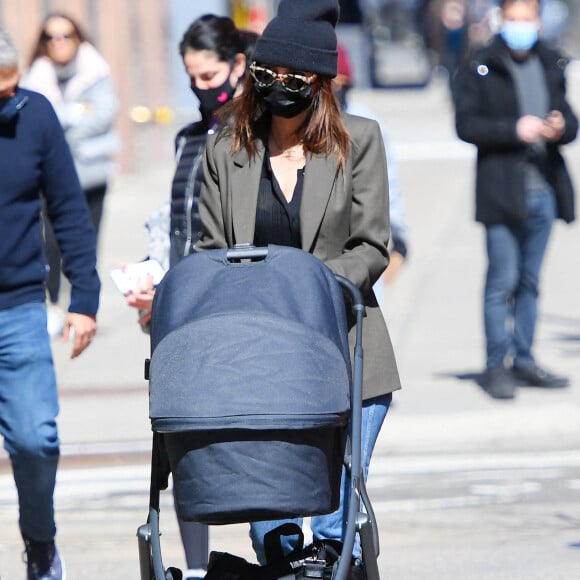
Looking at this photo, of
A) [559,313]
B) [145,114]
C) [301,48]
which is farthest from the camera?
[145,114]

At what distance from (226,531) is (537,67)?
9.84ft

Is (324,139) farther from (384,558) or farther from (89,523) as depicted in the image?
(89,523)

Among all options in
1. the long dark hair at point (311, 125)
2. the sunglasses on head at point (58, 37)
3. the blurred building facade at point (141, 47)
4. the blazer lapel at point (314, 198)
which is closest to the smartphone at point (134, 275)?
the long dark hair at point (311, 125)

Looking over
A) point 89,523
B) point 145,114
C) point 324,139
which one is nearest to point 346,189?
point 324,139

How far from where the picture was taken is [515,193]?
7.73 m

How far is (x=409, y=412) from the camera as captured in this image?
7844mm

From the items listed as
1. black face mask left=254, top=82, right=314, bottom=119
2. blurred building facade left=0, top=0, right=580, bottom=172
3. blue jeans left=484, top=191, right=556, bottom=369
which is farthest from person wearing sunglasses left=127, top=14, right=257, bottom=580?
blurred building facade left=0, top=0, right=580, bottom=172

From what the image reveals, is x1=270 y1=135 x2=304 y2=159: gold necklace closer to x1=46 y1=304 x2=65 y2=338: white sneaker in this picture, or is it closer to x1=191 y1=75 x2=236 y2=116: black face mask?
x1=191 y1=75 x2=236 y2=116: black face mask

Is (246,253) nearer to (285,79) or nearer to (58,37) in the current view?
(285,79)

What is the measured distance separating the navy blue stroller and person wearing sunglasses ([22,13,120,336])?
562cm

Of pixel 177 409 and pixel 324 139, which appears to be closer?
pixel 177 409

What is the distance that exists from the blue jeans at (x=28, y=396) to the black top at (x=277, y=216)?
115 centimetres

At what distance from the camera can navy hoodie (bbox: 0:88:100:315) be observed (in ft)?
16.6

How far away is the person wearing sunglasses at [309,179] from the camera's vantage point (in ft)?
13.8
